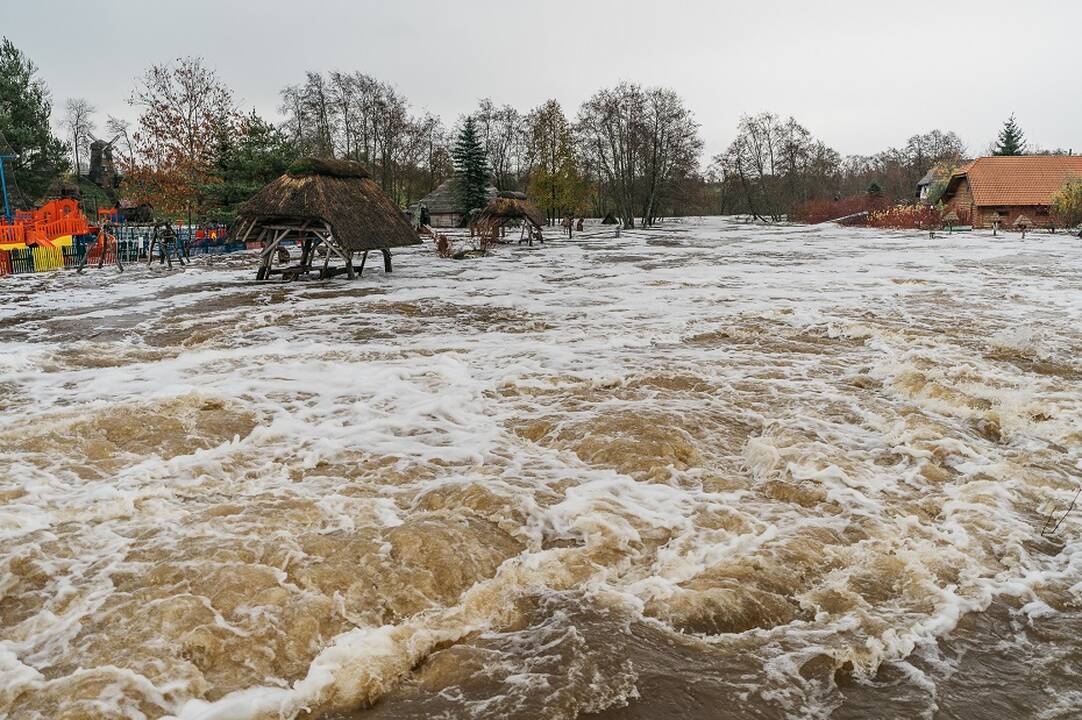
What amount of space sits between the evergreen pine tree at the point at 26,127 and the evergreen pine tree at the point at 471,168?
26.1m

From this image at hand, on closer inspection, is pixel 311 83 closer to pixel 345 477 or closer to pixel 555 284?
pixel 555 284

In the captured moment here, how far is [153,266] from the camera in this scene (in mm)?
24312

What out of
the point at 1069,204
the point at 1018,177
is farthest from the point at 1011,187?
the point at 1069,204

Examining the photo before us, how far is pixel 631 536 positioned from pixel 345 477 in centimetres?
227

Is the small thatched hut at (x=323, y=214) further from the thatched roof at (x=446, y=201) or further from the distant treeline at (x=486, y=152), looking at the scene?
the thatched roof at (x=446, y=201)

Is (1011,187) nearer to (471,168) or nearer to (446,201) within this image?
(471,168)

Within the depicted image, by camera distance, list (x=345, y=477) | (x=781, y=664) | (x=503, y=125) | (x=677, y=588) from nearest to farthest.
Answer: (x=781, y=664), (x=677, y=588), (x=345, y=477), (x=503, y=125)

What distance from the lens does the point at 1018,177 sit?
4572 centimetres

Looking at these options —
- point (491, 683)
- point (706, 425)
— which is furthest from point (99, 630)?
point (706, 425)

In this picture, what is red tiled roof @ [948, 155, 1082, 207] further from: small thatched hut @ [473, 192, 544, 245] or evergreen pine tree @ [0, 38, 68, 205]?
evergreen pine tree @ [0, 38, 68, 205]

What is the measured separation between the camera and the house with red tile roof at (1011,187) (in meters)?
44.3

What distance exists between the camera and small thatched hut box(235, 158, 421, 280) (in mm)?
17406

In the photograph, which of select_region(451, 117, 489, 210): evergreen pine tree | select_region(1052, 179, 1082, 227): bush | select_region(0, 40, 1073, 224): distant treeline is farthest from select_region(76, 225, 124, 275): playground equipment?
select_region(1052, 179, 1082, 227): bush

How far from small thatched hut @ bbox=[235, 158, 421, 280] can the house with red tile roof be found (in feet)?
137
